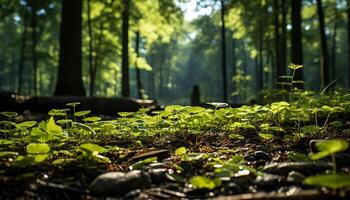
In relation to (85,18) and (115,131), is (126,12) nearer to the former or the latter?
(85,18)

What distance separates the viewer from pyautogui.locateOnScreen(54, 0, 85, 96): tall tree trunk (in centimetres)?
1064

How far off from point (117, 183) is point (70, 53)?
8843mm

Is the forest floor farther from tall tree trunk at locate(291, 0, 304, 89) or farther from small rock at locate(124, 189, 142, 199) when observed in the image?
tall tree trunk at locate(291, 0, 304, 89)

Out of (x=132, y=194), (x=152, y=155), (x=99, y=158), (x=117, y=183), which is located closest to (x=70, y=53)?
(x=152, y=155)

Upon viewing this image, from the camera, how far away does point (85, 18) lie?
21.0 meters

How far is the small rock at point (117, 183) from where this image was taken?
95.3 inches

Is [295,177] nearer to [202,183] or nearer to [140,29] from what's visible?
[202,183]

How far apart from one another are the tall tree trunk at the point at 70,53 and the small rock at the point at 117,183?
8467mm

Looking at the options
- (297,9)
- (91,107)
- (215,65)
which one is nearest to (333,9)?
(297,9)

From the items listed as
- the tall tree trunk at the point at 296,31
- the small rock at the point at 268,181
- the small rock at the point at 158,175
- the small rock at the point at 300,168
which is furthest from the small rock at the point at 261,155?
the tall tree trunk at the point at 296,31

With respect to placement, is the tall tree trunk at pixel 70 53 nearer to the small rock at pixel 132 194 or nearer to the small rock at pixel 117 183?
the small rock at pixel 117 183

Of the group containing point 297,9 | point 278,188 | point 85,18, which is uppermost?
point 85,18

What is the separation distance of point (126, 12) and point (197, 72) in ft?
209

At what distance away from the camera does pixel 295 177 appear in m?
2.41
